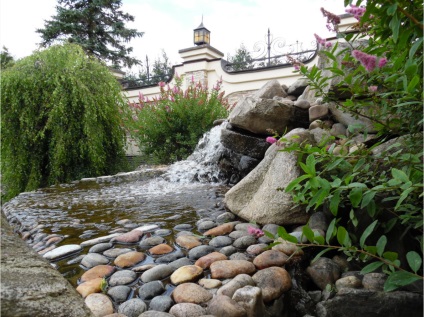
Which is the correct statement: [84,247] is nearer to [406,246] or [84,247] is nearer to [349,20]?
[406,246]

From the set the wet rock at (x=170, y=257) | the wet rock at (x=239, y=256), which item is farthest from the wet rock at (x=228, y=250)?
the wet rock at (x=170, y=257)

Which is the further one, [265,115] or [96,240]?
[265,115]

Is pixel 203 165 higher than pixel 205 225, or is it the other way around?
pixel 203 165

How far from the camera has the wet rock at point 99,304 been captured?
132 cm

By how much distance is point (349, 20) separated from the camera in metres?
6.67

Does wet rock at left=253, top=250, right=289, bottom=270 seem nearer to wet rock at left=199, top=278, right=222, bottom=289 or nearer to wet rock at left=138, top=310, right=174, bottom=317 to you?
wet rock at left=199, top=278, right=222, bottom=289

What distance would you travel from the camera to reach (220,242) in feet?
6.43

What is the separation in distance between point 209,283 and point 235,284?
5.7 inches

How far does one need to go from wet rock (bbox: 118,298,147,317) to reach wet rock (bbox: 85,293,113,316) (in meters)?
0.05

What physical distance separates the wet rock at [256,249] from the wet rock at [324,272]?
28 cm

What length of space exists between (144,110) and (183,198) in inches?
156

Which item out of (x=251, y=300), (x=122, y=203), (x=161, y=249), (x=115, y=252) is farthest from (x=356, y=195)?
(x=122, y=203)

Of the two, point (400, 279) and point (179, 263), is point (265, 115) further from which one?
point (400, 279)

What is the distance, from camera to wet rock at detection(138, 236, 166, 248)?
204 cm
